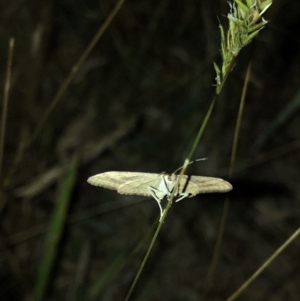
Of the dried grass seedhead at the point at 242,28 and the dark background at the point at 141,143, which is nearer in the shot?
the dried grass seedhead at the point at 242,28

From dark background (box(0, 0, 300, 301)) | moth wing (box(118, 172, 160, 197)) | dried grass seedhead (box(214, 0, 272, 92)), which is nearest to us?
dried grass seedhead (box(214, 0, 272, 92))

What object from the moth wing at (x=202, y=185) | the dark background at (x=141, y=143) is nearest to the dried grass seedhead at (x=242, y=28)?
the moth wing at (x=202, y=185)

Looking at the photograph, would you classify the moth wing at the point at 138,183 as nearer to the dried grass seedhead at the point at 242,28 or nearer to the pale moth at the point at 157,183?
the pale moth at the point at 157,183

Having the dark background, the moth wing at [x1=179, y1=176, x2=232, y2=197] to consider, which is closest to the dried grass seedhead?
the moth wing at [x1=179, y1=176, x2=232, y2=197]

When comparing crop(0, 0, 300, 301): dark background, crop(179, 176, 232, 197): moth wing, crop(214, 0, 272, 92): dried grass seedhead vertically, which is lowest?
crop(179, 176, 232, 197): moth wing

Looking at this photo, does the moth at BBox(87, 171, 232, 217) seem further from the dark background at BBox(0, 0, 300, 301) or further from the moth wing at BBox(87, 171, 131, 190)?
the dark background at BBox(0, 0, 300, 301)

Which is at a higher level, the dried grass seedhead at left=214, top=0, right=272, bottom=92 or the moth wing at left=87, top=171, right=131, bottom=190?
the dried grass seedhead at left=214, top=0, right=272, bottom=92

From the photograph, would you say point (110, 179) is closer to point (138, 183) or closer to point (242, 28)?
point (138, 183)

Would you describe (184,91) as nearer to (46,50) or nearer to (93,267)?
(46,50)
